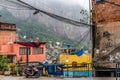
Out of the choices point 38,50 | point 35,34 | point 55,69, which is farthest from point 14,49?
point 35,34

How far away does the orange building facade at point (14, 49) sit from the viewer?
3712 centimetres

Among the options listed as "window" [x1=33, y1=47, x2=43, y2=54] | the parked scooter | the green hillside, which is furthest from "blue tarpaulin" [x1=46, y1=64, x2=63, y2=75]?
the green hillside

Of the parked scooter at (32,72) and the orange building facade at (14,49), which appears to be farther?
the orange building facade at (14,49)

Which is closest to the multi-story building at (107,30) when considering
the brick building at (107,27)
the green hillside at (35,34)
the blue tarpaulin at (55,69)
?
the brick building at (107,27)

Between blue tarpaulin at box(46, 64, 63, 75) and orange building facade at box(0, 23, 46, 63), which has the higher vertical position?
orange building facade at box(0, 23, 46, 63)

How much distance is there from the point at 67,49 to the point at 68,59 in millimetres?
2154

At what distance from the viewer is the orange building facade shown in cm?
3712

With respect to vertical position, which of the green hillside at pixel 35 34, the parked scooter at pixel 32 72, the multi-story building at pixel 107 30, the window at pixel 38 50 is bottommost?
the parked scooter at pixel 32 72

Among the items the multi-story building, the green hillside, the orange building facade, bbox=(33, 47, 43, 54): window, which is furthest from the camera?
the green hillside

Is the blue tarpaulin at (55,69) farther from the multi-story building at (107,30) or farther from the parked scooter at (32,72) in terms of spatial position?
the multi-story building at (107,30)

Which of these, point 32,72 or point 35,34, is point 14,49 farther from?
point 35,34

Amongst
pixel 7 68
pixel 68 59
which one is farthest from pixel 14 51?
pixel 68 59

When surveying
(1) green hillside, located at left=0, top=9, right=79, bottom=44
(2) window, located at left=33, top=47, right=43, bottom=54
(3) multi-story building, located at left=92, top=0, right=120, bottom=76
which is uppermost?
(1) green hillside, located at left=0, top=9, right=79, bottom=44

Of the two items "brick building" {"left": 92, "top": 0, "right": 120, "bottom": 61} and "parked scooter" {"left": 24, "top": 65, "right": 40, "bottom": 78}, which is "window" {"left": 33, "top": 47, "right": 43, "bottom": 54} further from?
"brick building" {"left": 92, "top": 0, "right": 120, "bottom": 61}
